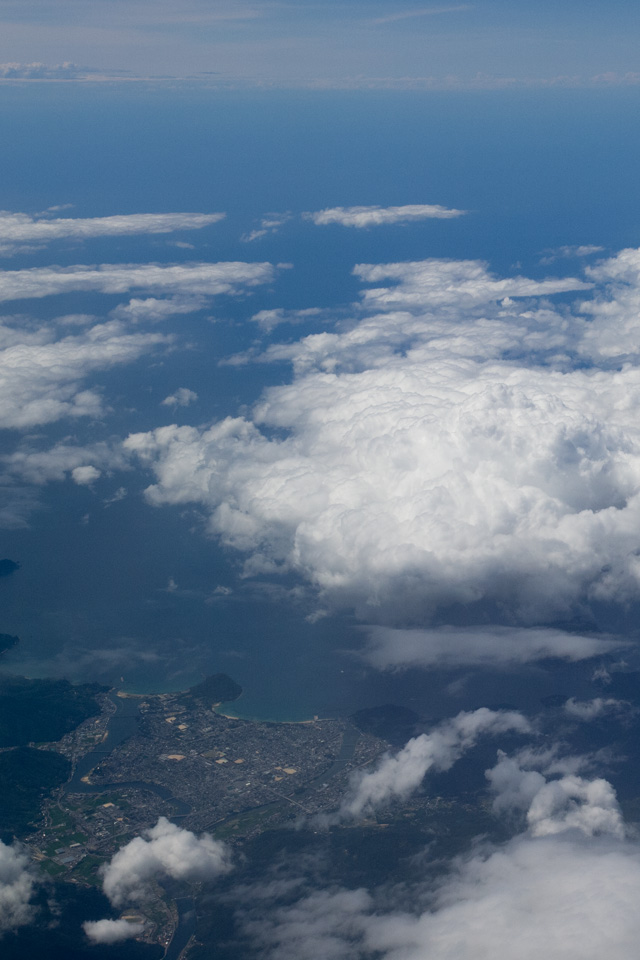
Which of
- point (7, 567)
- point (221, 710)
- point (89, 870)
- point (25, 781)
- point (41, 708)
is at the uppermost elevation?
point (7, 567)

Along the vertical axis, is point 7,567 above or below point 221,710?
above

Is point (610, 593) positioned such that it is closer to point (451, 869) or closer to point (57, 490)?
point (451, 869)

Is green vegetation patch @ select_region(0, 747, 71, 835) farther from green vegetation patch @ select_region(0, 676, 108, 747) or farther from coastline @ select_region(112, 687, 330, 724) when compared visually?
coastline @ select_region(112, 687, 330, 724)

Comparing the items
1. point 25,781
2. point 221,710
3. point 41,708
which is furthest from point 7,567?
point 25,781

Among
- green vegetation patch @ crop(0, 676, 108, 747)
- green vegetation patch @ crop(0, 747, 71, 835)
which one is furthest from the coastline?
green vegetation patch @ crop(0, 747, 71, 835)

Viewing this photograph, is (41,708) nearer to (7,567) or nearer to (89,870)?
(89,870)

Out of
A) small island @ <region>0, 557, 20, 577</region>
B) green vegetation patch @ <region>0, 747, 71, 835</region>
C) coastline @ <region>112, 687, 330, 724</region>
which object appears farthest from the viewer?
small island @ <region>0, 557, 20, 577</region>
